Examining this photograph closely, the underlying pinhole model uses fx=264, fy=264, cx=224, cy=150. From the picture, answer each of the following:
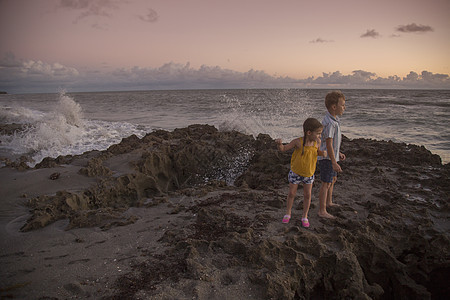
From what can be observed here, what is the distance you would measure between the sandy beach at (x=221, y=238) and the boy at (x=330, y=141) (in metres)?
0.36

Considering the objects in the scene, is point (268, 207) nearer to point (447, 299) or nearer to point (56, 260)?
point (447, 299)

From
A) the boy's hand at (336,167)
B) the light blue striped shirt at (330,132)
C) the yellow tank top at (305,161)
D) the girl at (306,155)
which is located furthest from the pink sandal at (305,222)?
the light blue striped shirt at (330,132)

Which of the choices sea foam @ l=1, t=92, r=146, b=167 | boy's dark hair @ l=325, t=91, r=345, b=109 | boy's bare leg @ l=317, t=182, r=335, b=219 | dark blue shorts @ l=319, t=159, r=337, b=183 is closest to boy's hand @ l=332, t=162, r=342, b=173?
dark blue shorts @ l=319, t=159, r=337, b=183

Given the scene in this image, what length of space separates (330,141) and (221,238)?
1.70 meters

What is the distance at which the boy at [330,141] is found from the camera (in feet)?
10.3

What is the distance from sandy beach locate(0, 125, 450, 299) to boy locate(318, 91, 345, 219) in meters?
0.36

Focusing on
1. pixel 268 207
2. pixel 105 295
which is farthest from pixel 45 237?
pixel 268 207

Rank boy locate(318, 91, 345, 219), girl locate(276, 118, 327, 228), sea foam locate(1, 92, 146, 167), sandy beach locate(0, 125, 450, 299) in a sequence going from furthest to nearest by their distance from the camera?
sea foam locate(1, 92, 146, 167)
boy locate(318, 91, 345, 219)
girl locate(276, 118, 327, 228)
sandy beach locate(0, 125, 450, 299)

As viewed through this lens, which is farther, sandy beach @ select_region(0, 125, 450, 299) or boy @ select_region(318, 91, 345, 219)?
boy @ select_region(318, 91, 345, 219)

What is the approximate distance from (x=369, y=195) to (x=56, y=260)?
4108 millimetres

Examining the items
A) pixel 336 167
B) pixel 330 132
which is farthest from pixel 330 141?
pixel 336 167

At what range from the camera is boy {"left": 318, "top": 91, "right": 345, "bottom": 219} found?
3152 mm

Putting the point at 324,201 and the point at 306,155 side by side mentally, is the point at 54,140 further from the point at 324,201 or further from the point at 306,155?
the point at 324,201

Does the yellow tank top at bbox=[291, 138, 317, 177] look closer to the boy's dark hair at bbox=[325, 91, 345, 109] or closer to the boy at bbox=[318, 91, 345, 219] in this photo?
the boy at bbox=[318, 91, 345, 219]
